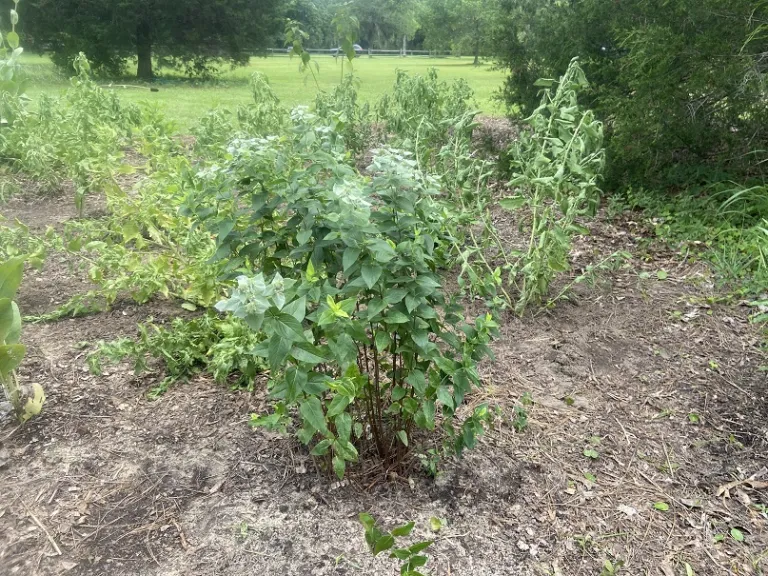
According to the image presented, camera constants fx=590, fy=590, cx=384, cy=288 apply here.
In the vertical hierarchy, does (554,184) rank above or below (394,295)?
above

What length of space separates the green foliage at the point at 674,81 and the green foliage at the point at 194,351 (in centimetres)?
340

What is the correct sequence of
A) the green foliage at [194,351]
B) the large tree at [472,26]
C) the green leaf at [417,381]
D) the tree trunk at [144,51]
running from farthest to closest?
1. the tree trunk at [144,51]
2. the large tree at [472,26]
3. the green foliage at [194,351]
4. the green leaf at [417,381]

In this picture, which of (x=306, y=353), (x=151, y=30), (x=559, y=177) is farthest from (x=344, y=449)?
(x=151, y=30)

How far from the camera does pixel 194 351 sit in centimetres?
259

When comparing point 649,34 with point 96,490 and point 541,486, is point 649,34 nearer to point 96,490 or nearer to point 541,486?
point 541,486

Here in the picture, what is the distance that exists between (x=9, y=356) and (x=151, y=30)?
16729mm

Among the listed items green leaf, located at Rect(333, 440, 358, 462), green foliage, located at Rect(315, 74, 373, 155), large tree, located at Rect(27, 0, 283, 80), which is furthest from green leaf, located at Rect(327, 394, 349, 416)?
large tree, located at Rect(27, 0, 283, 80)

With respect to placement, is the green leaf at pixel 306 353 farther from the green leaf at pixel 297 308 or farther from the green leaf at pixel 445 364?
the green leaf at pixel 445 364

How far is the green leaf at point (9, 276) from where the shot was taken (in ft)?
6.88

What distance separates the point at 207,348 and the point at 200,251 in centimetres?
49

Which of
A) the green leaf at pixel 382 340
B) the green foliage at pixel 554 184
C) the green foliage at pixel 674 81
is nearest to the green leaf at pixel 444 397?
the green leaf at pixel 382 340

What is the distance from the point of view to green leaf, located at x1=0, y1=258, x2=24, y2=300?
210cm

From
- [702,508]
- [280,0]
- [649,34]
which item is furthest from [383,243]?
[280,0]

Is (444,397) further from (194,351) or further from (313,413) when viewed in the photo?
(194,351)
